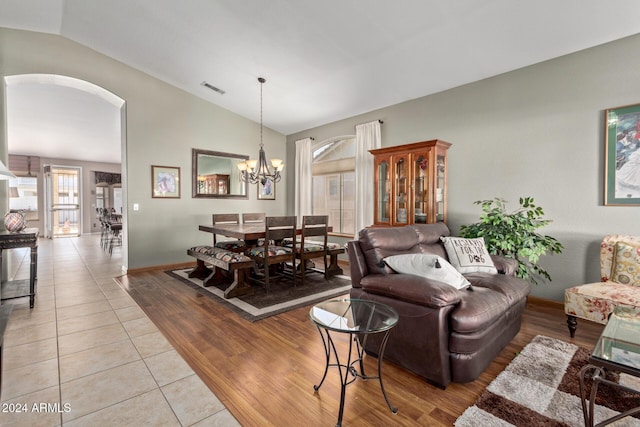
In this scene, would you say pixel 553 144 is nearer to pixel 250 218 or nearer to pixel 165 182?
pixel 250 218

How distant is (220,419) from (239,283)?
7.09ft

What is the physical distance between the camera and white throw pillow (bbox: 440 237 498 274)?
2.83m

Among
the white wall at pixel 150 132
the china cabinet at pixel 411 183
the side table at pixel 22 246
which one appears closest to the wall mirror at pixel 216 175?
the white wall at pixel 150 132

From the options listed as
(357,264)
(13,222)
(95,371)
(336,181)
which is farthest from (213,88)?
(95,371)

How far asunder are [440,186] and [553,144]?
1309 millimetres

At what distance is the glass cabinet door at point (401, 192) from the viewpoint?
14.2 ft

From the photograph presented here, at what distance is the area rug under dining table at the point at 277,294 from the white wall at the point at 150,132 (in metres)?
0.94

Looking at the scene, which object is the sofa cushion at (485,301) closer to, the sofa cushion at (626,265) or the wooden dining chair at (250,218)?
the sofa cushion at (626,265)

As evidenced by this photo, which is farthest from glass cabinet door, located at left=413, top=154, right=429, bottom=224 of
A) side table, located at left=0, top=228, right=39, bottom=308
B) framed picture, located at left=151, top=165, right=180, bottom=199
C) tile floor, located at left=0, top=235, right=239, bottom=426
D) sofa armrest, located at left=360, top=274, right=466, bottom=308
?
side table, located at left=0, top=228, right=39, bottom=308

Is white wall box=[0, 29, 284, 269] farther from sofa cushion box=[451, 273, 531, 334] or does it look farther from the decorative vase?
sofa cushion box=[451, 273, 531, 334]

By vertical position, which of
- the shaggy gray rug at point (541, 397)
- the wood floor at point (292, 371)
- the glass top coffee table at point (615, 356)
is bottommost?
the wood floor at point (292, 371)

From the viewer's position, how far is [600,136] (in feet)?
10.1

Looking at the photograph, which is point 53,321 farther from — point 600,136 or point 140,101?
point 600,136

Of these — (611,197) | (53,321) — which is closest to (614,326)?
(611,197)
